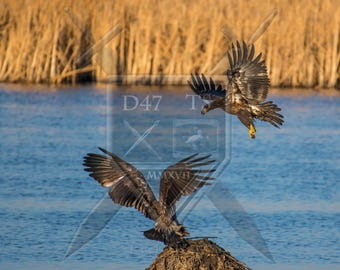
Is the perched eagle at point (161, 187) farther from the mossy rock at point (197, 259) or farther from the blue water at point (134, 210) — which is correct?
the blue water at point (134, 210)

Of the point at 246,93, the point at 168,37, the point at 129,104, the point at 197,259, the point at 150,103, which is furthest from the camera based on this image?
the point at 168,37

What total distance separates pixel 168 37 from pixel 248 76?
38.0 ft

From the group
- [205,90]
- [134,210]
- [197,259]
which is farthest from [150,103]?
[197,259]

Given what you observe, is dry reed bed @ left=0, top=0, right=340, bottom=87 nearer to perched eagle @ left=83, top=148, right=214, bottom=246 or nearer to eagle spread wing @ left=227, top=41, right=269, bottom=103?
eagle spread wing @ left=227, top=41, right=269, bottom=103

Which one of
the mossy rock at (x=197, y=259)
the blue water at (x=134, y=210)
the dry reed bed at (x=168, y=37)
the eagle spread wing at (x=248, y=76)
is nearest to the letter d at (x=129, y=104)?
the blue water at (x=134, y=210)

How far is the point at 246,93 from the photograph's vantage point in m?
8.69

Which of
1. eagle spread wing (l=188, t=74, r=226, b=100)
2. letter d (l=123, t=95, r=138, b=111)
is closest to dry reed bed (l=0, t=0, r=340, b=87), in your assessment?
A: letter d (l=123, t=95, r=138, b=111)

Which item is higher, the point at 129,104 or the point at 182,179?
the point at 182,179

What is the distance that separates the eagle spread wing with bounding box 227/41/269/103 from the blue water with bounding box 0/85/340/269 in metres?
1.38

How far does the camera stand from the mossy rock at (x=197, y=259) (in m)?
6.68

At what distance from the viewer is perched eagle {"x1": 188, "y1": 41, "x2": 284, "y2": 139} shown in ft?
27.8

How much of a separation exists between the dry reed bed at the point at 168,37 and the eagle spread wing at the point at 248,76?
10862 mm

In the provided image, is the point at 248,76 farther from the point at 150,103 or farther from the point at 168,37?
the point at 168,37

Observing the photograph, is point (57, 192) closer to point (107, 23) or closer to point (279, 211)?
point (279, 211)
